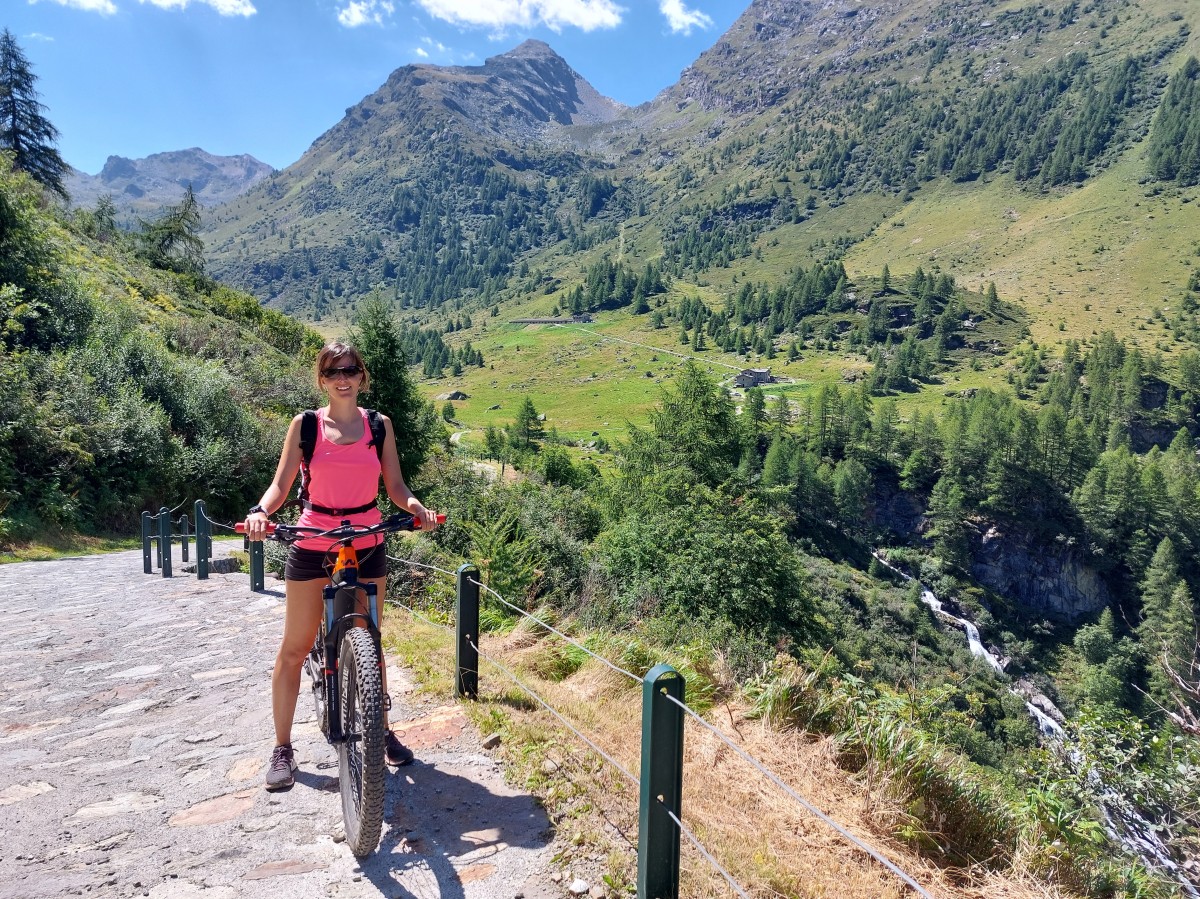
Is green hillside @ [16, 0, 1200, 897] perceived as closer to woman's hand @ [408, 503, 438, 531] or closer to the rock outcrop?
the rock outcrop

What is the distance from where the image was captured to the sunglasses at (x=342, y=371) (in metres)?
3.91

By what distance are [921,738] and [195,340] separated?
34779mm

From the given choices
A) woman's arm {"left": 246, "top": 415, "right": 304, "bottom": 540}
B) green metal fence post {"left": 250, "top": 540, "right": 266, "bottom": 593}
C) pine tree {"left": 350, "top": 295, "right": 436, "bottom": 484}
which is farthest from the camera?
pine tree {"left": 350, "top": 295, "right": 436, "bottom": 484}

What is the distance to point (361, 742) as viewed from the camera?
3.47m

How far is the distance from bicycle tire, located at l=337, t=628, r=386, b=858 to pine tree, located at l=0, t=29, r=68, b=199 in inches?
2223

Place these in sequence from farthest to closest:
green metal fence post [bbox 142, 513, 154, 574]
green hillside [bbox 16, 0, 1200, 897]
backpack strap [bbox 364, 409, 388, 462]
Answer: green metal fence post [bbox 142, 513, 154, 574], green hillside [bbox 16, 0, 1200, 897], backpack strap [bbox 364, 409, 388, 462]

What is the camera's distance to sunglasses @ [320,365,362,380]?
391 centimetres

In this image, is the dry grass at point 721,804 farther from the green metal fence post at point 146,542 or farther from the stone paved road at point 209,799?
the green metal fence post at point 146,542

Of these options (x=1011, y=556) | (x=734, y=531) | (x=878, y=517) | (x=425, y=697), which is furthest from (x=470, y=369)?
(x=425, y=697)

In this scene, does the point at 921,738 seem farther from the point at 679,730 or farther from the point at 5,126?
the point at 5,126

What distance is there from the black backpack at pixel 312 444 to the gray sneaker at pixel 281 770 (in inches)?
69.4

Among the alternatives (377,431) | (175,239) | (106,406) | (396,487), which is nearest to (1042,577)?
(106,406)

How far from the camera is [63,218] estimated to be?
136ft

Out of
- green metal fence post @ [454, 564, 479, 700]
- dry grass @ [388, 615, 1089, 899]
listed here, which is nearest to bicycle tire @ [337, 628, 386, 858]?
dry grass @ [388, 615, 1089, 899]
